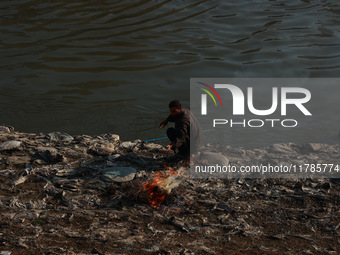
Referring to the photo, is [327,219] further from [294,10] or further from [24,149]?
[294,10]

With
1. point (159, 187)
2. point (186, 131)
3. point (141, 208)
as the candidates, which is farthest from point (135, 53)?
point (141, 208)

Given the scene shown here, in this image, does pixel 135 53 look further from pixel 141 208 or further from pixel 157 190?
pixel 141 208

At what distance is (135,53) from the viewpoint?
15.1m

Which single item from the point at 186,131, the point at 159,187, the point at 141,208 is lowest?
the point at 141,208

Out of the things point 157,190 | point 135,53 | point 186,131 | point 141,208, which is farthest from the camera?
point 135,53

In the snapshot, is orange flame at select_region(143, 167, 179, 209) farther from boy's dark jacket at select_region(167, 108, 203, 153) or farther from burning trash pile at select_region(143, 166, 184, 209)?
boy's dark jacket at select_region(167, 108, 203, 153)

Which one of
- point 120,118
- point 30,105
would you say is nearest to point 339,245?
point 120,118

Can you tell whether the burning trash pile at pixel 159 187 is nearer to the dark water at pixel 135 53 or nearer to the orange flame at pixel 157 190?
the orange flame at pixel 157 190

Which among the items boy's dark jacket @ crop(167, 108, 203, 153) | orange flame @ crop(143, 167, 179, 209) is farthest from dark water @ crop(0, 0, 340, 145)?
orange flame @ crop(143, 167, 179, 209)

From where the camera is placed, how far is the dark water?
456 inches

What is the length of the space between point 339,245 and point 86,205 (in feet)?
9.63

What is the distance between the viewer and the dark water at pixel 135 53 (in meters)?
11.6

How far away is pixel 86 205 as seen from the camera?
570 centimetres

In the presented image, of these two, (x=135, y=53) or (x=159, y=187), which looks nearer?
(x=159, y=187)
